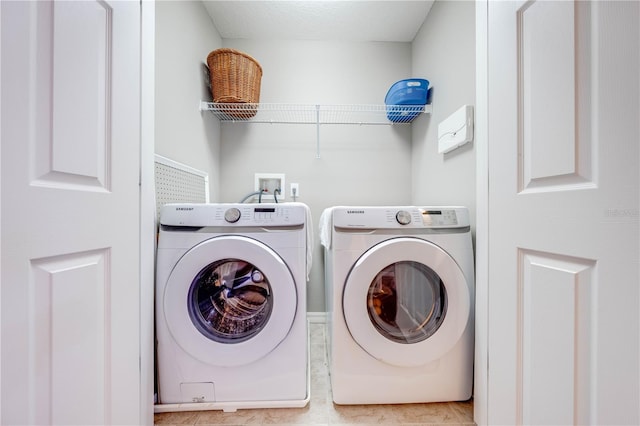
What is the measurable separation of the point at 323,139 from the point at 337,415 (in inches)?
67.2

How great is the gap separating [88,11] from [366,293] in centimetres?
120

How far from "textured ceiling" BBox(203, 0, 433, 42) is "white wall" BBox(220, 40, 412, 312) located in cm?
7

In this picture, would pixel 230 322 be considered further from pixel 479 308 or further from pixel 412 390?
pixel 479 308

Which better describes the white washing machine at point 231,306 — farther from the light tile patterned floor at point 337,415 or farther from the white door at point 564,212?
the white door at point 564,212

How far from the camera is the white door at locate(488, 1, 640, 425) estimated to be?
48 cm

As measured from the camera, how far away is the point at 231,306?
3.42 feet

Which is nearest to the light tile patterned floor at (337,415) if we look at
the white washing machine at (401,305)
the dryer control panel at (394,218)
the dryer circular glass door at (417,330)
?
the white washing machine at (401,305)

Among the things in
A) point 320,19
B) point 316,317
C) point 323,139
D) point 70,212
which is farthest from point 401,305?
point 320,19

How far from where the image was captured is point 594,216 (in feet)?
1.69

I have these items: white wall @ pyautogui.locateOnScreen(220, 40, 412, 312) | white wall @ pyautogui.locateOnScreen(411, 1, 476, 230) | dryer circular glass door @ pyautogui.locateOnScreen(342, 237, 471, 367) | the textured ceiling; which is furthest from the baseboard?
the textured ceiling

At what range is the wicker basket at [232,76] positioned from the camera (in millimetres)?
1526

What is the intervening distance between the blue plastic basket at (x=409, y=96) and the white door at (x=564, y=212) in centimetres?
80

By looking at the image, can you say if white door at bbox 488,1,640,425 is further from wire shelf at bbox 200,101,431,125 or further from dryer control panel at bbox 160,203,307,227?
wire shelf at bbox 200,101,431,125

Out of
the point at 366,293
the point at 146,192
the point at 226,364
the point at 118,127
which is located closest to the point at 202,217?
the point at 146,192
